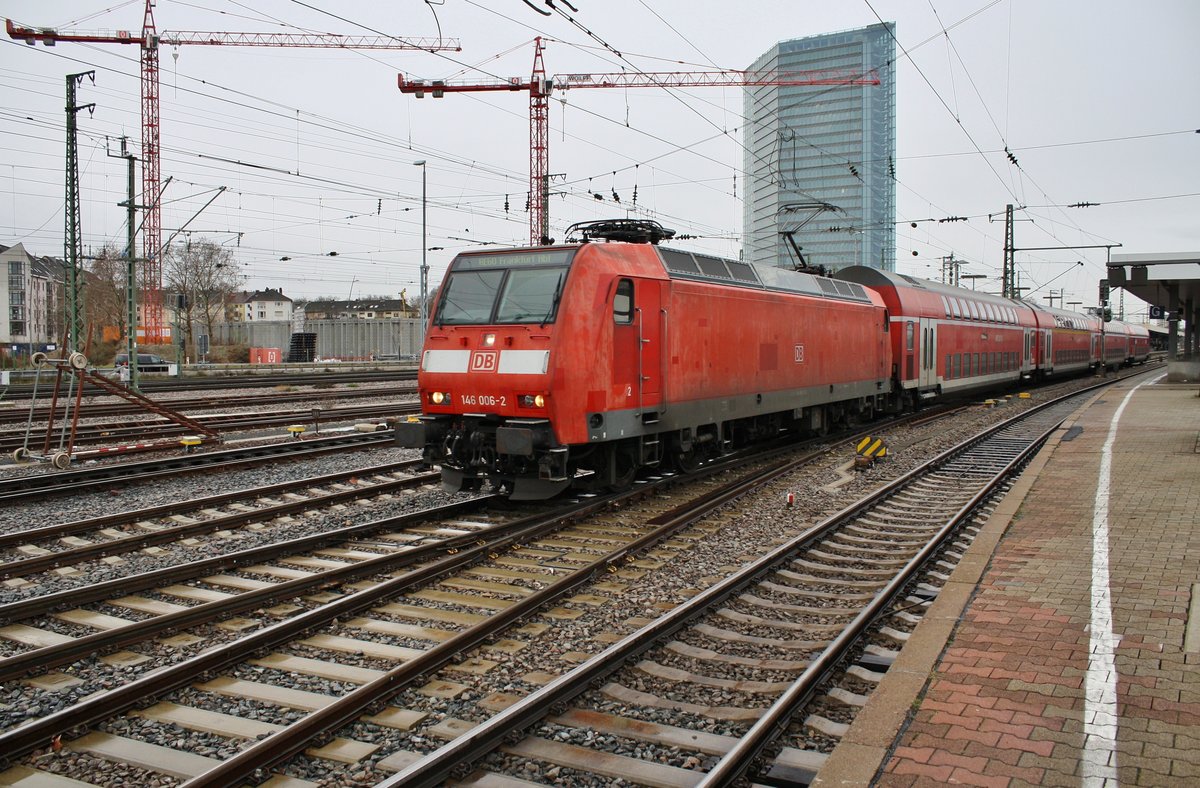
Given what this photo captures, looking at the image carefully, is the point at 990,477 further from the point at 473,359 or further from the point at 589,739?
the point at 589,739

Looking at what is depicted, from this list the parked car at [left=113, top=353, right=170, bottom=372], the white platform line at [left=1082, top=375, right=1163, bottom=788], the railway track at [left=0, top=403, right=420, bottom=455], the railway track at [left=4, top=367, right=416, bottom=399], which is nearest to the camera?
the white platform line at [left=1082, top=375, right=1163, bottom=788]

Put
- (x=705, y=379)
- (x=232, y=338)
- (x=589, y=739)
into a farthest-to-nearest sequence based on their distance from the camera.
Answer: (x=232, y=338) → (x=705, y=379) → (x=589, y=739)

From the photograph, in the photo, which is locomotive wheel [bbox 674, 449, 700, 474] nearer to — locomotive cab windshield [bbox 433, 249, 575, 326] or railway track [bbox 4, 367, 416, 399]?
locomotive cab windshield [bbox 433, 249, 575, 326]

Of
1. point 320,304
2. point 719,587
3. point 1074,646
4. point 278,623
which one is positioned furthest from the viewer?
point 320,304

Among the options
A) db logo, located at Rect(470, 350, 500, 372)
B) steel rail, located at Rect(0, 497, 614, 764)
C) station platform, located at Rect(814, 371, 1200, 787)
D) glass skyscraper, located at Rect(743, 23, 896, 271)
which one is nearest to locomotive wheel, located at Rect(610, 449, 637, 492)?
steel rail, located at Rect(0, 497, 614, 764)

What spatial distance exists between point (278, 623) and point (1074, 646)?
5475 millimetres

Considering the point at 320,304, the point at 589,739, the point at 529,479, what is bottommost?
the point at 589,739

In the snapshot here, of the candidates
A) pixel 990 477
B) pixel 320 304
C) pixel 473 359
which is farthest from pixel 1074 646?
pixel 320 304

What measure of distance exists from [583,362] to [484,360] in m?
1.25

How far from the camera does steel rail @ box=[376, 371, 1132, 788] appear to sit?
4.12 metres

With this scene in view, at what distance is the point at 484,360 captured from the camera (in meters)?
10.3

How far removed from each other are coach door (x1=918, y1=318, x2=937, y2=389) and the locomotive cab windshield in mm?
16373

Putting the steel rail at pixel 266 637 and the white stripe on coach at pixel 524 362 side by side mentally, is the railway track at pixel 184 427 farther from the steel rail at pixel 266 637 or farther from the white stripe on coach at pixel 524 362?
the steel rail at pixel 266 637

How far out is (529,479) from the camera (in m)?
10.3
